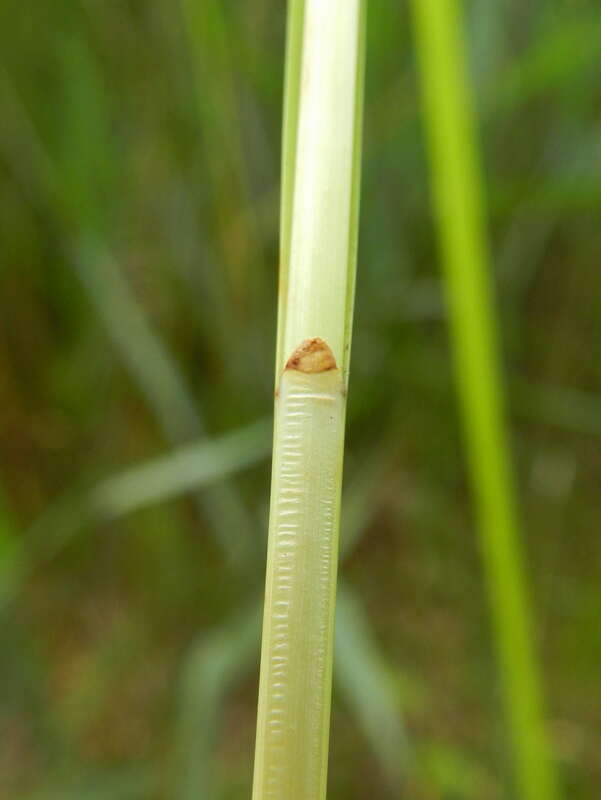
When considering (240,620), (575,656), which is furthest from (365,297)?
(575,656)

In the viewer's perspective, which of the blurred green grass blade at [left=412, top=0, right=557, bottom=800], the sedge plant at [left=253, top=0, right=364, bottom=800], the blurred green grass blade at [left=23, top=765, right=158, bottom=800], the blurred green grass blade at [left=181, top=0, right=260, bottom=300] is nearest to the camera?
the sedge plant at [left=253, top=0, right=364, bottom=800]

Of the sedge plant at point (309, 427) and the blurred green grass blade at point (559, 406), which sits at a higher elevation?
the blurred green grass blade at point (559, 406)

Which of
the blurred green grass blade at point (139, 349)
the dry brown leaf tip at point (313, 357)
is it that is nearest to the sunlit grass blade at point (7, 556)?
the blurred green grass blade at point (139, 349)

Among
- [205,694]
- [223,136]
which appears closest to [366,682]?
[205,694]

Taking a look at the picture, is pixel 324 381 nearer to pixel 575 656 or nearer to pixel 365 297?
pixel 365 297

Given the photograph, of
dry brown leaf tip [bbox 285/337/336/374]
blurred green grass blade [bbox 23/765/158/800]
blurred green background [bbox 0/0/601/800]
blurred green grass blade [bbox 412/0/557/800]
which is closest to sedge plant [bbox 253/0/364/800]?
dry brown leaf tip [bbox 285/337/336/374]

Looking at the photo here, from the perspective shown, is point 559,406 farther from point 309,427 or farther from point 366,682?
point 309,427

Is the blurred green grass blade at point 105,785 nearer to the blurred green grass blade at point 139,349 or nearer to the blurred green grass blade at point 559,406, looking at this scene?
the blurred green grass blade at point 139,349

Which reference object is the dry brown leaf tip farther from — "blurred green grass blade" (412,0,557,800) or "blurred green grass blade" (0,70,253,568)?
"blurred green grass blade" (0,70,253,568)
